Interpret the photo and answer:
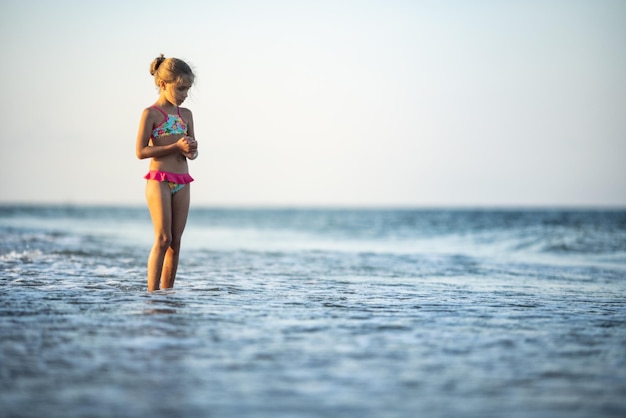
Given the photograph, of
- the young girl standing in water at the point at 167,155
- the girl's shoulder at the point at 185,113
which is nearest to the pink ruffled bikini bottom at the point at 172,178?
the young girl standing in water at the point at 167,155

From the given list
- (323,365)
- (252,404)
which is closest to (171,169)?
(323,365)

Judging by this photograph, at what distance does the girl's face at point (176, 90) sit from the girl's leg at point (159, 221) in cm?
70

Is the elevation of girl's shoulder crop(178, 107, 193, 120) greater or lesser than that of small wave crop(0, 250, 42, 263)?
greater

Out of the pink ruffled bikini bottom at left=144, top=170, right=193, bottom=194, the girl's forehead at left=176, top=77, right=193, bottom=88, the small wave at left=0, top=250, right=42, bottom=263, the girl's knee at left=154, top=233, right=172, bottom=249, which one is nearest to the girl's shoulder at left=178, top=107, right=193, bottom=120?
the girl's forehead at left=176, top=77, right=193, bottom=88

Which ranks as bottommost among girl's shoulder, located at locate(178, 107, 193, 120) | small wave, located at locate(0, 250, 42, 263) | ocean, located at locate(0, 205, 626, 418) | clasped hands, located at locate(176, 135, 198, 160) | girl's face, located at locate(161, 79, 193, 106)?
ocean, located at locate(0, 205, 626, 418)

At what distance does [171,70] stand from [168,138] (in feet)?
1.81

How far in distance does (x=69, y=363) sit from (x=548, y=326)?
8.98ft

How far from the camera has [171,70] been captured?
5.46 m

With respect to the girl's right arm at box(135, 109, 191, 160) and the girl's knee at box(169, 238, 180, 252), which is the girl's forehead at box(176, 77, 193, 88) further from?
the girl's knee at box(169, 238, 180, 252)

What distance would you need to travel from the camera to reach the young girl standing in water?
546cm

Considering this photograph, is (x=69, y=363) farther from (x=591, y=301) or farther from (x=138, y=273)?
(x=138, y=273)

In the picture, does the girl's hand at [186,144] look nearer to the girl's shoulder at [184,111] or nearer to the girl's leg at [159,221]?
the girl's leg at [159,221]

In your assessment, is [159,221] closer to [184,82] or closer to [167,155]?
[167,155]

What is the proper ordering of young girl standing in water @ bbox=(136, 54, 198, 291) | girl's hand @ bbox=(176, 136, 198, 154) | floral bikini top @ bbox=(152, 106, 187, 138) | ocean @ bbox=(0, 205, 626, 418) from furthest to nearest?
floral bikini top @ bbox=(152, 106, 187, 138) → young girl standing in water @ bbox=(136, 54, 198, 291) → girl's hand @ bbox=(176, 136, 198, 154) → ocean @ bbox=(0, 205, 626, 418)
